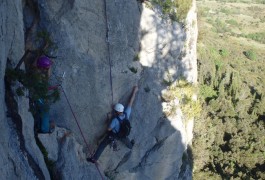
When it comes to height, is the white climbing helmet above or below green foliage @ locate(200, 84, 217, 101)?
above

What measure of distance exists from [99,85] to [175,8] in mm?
5994

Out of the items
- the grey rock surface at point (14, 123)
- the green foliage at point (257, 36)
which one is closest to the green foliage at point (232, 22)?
the green foliage at point (257, 36)

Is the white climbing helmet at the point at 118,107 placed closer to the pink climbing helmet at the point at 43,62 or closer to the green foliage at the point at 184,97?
the pink climbing helmet at the point at 43,62

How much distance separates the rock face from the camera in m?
5.90

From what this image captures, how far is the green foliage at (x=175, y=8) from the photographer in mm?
12794

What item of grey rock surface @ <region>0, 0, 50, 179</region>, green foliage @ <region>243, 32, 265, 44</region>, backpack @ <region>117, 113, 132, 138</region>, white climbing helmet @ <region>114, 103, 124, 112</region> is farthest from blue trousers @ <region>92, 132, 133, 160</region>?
green foliage @ <region>243, 32, 265, 44</region>

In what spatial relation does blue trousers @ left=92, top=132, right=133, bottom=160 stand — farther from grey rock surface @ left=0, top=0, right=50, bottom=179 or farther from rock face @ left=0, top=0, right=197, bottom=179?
grey rock surface @ left=0, top=0, right=50, bottom=179

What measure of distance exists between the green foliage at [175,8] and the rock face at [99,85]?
15.8 inches

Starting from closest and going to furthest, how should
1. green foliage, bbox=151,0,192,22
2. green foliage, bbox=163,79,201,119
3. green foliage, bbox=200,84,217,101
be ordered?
green foliage, bbox=151,0,192,22
green foliage, bbox=163,79,201,119
green foliage, bbox=200,84,217,101

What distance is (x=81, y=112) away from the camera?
355 inches

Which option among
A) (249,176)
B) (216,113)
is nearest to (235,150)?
(249,176)

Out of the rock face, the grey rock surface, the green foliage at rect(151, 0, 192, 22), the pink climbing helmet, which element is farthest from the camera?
the green foliage at rect(151, 0, 192, 22)

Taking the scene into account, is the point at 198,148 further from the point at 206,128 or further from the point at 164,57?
the point at 164,57

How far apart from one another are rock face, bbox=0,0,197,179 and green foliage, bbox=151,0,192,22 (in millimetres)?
402
